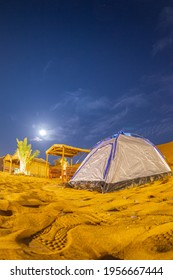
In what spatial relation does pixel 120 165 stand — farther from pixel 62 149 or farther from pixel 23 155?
pixel 23 155

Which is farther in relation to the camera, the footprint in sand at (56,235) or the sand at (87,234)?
the footprint in sand at (56,235)

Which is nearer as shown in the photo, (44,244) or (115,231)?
(44,244)

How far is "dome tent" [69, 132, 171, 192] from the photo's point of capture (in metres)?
5.89

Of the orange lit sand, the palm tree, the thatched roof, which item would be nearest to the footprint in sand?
the orange lit sand

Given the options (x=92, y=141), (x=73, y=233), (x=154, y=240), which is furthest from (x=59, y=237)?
(x=92, y=141)

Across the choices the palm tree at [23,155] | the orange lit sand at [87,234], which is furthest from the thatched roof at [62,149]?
the orange lit sand at [87,234]

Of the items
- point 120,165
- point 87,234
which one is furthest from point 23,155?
point 87,234

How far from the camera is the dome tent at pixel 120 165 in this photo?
5895 mm

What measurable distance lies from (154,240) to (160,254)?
0.24 meters

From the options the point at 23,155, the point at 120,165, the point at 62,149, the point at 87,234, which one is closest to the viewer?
the point at 87,234

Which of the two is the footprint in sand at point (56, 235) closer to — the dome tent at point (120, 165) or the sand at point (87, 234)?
the sand at point (87, 234)

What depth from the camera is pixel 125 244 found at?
176 centimetres

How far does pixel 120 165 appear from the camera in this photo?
6129mm
